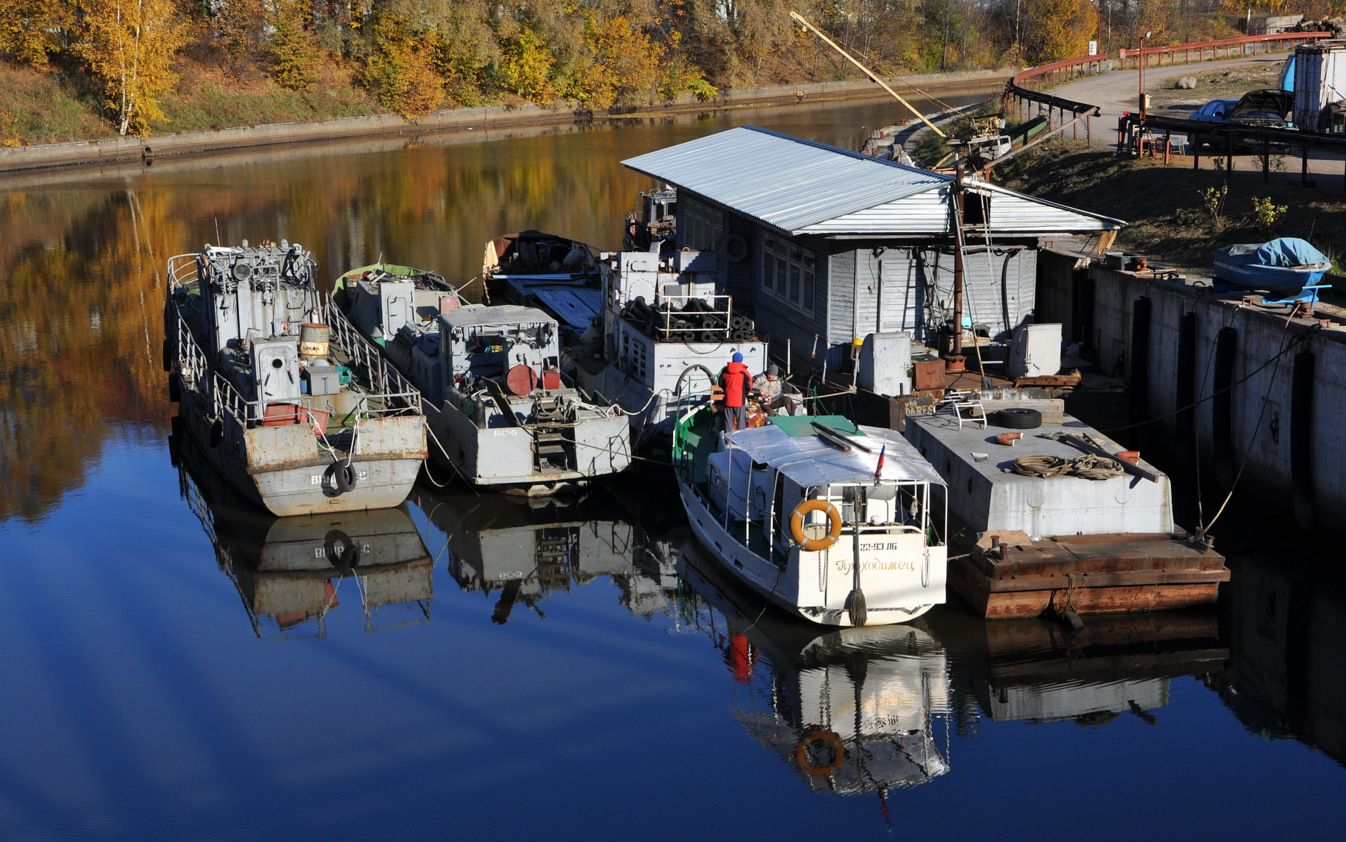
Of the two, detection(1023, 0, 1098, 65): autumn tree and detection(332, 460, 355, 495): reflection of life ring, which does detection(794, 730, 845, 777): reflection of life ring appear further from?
detection(1023, 0, 1098, 65): autumn tree

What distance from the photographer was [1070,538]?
21.2 metres

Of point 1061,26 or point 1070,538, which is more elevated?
point 1061,26

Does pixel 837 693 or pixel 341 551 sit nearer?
pixel 837 693

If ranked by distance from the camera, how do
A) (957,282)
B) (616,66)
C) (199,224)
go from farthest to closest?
(616,66) → (199,224) → (957,282)

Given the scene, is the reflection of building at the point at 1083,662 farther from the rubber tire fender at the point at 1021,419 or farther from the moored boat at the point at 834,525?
the rubber tire fender at the point at 1021,419

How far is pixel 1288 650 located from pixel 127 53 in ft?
263

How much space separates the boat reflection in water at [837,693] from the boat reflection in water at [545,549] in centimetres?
205

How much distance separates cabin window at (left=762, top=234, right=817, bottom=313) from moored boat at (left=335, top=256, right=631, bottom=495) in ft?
18.9

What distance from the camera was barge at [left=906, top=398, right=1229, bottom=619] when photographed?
20438mm

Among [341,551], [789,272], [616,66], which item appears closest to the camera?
→ [341,551]

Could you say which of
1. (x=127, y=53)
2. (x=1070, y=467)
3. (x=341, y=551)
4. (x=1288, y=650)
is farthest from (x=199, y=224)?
(x=1288, y=650)

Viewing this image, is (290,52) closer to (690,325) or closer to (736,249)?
(736,249)

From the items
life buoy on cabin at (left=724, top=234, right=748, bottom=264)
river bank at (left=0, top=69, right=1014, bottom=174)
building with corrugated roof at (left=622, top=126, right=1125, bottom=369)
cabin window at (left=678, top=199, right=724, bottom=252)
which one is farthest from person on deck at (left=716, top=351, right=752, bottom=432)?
river bank at (left=0, top=69, right=1014, bottom=174)

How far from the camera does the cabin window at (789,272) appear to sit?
3045 centimetres
